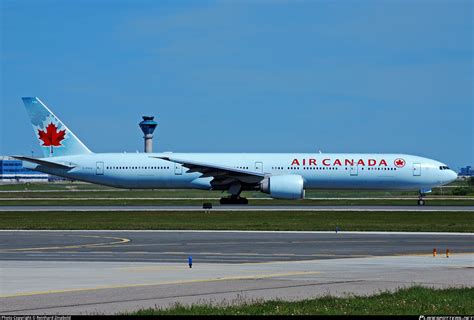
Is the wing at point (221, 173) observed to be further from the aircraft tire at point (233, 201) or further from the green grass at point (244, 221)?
the green grass at point (244, 221)

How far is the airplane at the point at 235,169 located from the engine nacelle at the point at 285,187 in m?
0.89

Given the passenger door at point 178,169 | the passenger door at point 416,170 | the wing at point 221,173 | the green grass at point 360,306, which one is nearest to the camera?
the green grass at point 360,306

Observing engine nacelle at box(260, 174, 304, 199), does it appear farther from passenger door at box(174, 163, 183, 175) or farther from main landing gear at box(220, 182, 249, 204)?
passenger door at box(174, 163, 183, 175)

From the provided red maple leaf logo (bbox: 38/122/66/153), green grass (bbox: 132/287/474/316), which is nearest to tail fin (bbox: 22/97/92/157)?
red maple leaf logo (bbox: 38/122/66/153)

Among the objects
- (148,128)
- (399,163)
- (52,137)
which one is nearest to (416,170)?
(399,163)

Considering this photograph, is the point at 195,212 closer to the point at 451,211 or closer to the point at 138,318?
the point at 451,211

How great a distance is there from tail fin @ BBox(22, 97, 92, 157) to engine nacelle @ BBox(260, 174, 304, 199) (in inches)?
608

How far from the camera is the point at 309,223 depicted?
4475 centimetres

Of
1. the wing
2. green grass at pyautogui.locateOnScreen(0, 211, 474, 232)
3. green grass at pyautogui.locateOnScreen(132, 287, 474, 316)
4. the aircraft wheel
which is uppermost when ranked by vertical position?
the wing

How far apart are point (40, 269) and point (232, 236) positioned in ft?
48.8

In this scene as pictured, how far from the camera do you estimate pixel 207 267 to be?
23.5 meters

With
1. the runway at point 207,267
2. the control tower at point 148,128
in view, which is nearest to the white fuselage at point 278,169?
the runway at point 207,267

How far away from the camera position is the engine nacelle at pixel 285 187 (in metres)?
64.9

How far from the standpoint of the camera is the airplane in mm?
67938
